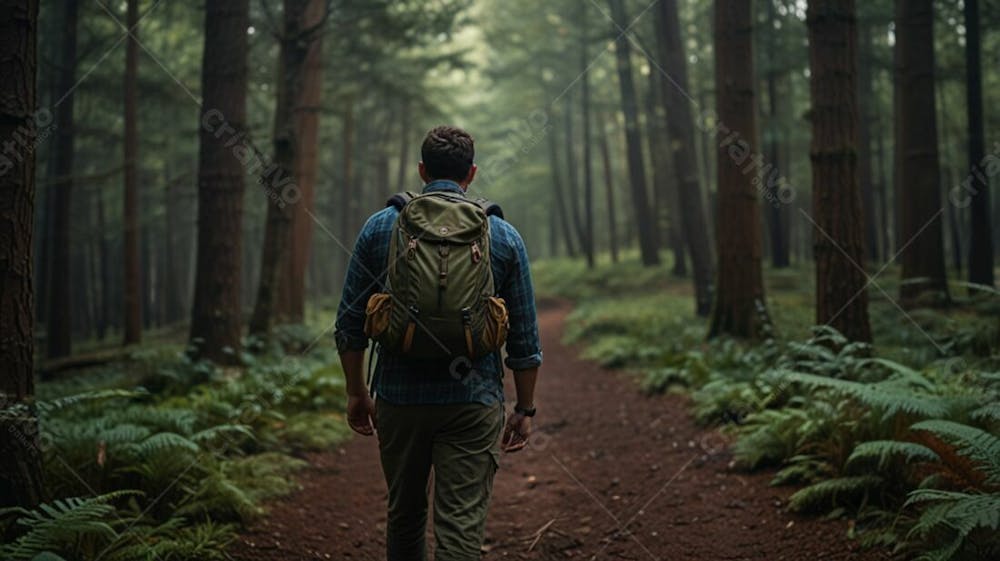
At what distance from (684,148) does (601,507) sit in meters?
11.8

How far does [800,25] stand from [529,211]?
34.8m

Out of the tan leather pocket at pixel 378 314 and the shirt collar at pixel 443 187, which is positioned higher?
the shirt collar at pixel 443 187

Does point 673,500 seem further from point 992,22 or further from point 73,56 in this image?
point 73,56

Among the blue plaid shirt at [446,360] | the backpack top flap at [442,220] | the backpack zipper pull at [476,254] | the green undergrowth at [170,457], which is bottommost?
the green undergrowth at [170,457]

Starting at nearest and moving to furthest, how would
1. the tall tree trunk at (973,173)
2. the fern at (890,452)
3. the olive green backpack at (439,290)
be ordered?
the olive green backpack at (439,290), the fern at (890,452), the tall tree trunk at (973,173)

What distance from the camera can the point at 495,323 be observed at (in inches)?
117

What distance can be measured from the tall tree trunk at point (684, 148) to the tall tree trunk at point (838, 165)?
7557 mm

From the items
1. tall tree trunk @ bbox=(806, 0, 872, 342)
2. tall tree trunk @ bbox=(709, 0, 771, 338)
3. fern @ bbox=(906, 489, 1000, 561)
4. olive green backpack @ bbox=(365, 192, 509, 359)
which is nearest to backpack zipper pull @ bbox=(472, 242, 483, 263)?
olive green backpack @ bbox=(365, 192, 509, 359)

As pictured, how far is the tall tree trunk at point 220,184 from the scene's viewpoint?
9.24m

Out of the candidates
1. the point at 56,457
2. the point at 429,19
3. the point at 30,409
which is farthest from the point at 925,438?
the point at 429,19

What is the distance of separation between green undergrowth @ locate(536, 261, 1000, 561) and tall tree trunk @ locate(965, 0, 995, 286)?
138cm

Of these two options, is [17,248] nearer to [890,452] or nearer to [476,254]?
[476,254]

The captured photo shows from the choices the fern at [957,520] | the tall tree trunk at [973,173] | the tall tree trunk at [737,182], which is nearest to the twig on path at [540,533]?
the fern at [957,520]

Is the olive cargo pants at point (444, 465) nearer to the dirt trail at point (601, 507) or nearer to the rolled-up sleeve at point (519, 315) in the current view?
the rolled-up sleeve at point (519, 315)
